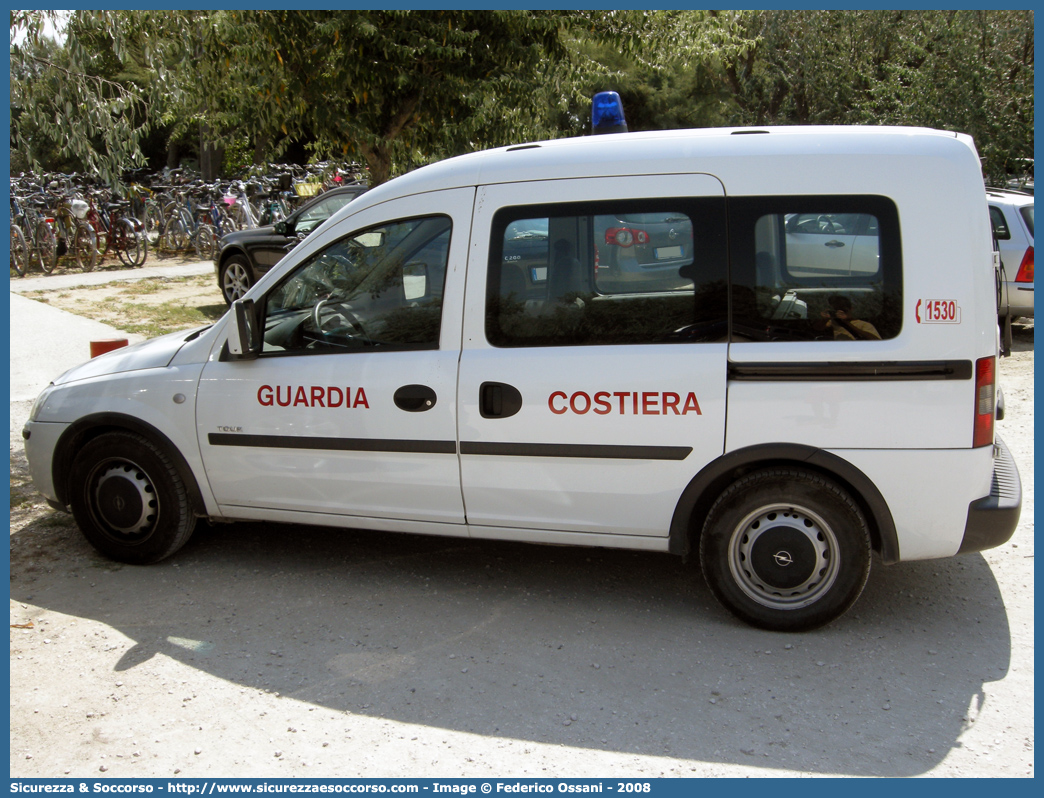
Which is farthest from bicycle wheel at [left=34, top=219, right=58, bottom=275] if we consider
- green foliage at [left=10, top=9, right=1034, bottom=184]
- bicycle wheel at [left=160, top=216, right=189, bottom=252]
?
green foliage at [left=10, top=9, right=1034, bottom=184]

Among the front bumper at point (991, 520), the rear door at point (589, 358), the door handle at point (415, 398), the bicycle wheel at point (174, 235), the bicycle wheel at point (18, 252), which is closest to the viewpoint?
the front bumper at point (991, 520)

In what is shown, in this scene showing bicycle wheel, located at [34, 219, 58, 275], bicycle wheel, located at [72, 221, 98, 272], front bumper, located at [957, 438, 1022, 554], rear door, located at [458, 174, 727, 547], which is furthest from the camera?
bicycle wheel, located at [72, 221, 98, 272]

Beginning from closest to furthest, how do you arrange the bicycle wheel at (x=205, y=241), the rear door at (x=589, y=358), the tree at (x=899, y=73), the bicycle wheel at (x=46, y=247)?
the rear door at (x=589, y=358) < the bicycle wheel at (x=46, y=247) < the bicycle wheel at (x=205, y=241) < the tree at (x=899, y=73)

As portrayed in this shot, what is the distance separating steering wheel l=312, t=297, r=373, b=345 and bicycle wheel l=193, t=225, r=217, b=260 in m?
14.1

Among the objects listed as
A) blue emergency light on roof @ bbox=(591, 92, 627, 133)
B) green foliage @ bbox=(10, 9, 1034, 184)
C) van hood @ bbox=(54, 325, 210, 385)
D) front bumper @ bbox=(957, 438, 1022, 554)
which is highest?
green foliage @ bbox=(10, 9, 1034, 184)

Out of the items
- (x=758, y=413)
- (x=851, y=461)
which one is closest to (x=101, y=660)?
(x=758, y=413)

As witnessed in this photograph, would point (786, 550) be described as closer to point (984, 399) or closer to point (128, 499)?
point (984, 399)

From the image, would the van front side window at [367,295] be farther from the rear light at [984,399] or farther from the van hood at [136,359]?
the rear light at [984,399]

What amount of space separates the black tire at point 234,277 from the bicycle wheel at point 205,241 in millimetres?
5293

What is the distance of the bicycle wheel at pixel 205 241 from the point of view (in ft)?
57.9

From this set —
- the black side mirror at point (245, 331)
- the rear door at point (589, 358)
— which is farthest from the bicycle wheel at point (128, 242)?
the rear door at point (589, 358)

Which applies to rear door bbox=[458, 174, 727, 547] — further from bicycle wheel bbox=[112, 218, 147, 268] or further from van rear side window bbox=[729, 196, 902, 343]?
bicycle wheel bbox=[112, 218, 147, 268]

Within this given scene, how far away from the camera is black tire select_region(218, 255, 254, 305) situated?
12484 millimetres

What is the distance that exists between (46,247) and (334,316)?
1282cm
